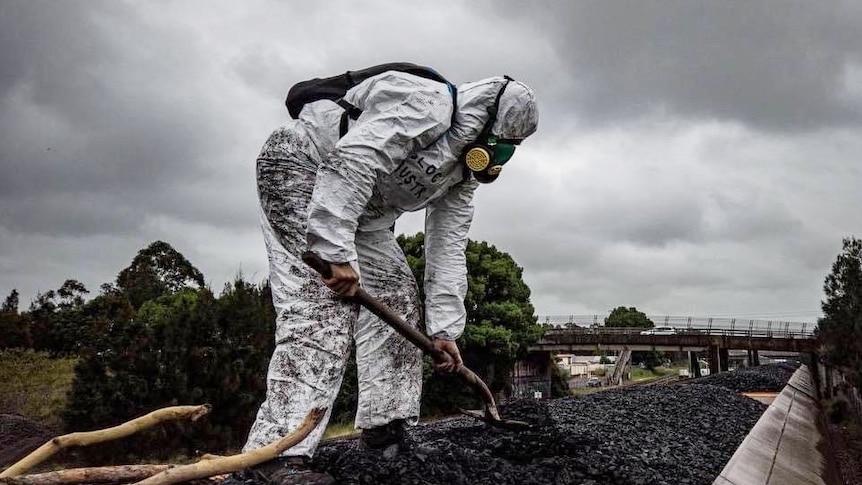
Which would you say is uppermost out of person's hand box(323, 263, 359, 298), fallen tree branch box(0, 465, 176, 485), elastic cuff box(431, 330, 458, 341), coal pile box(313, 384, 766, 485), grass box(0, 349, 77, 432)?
person's hand box(323, 263, 359, 298)

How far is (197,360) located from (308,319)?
6.41 meters

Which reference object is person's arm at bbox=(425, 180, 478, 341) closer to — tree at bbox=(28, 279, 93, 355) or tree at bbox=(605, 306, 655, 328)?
tree at bbox=(28, 279, 93, 355)

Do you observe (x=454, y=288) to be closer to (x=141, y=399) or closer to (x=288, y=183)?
(x=288, y=183)

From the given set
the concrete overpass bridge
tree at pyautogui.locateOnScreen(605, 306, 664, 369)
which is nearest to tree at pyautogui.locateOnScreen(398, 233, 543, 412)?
the concrete overpass bridge

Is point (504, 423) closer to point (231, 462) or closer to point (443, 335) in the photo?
point (443, 335)

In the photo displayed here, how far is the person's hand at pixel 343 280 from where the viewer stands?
2.19 m

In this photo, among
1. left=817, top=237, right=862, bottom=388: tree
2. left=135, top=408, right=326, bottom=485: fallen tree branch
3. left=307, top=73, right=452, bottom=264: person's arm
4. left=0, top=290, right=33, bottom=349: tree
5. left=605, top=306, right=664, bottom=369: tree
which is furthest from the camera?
left=605, top=306, right=664, bottom=369: tree

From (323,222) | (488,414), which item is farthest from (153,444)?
(323,222)

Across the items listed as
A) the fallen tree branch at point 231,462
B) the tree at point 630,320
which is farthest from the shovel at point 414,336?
the tree at point 630,320

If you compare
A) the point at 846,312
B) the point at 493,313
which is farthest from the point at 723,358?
the point at 846,312

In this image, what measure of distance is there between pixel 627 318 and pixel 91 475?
311 feet

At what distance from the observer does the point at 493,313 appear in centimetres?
2058

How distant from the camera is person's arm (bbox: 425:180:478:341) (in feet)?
9.50

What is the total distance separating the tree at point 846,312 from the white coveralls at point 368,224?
809cm
